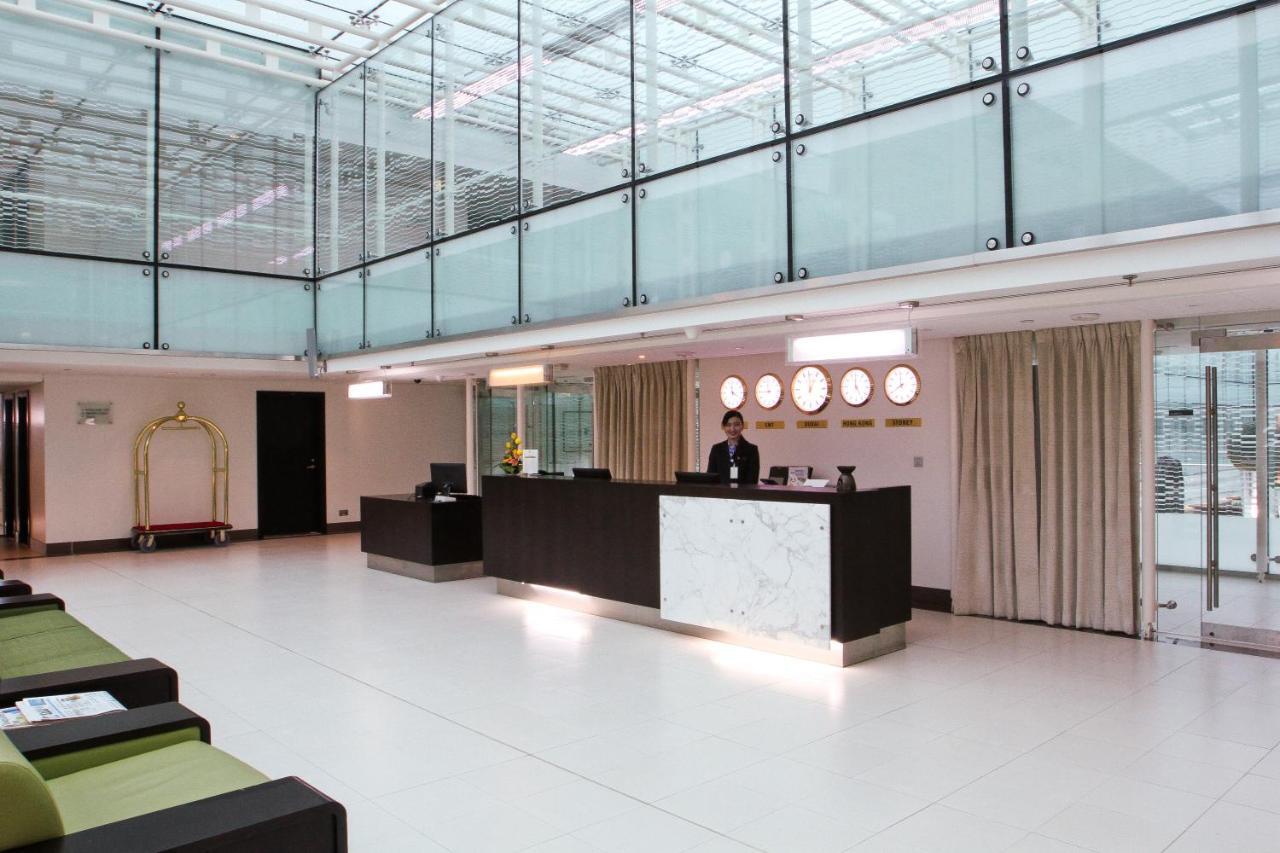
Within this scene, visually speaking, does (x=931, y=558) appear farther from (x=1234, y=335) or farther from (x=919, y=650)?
(x=1234, y=335)

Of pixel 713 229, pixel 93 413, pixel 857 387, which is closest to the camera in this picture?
pixel 713 229

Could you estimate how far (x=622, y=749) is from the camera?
4.38 metres

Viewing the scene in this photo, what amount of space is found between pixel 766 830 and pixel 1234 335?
556 cm

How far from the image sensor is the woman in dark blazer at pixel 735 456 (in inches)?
304

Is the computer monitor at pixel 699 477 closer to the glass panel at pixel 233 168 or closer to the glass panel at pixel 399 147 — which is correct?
the glass panel at pixel 399 147

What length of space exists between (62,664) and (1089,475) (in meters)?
6.97

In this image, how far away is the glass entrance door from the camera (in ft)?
21.7

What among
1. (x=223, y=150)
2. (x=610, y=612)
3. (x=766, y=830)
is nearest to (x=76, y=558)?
(x=223, y=150)

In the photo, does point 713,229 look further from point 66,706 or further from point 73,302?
point 73,302

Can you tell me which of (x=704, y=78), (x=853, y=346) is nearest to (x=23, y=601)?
(x=853, y=346)

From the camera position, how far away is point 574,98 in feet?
→ 27.9

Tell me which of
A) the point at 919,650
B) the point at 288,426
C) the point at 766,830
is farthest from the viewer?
the point at 288,426

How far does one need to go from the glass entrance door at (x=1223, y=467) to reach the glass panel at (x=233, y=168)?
410 inches

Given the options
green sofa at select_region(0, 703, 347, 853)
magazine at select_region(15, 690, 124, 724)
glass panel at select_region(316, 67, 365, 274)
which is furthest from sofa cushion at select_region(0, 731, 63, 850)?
glass panel at select_region(316, 67, 365, 274)
